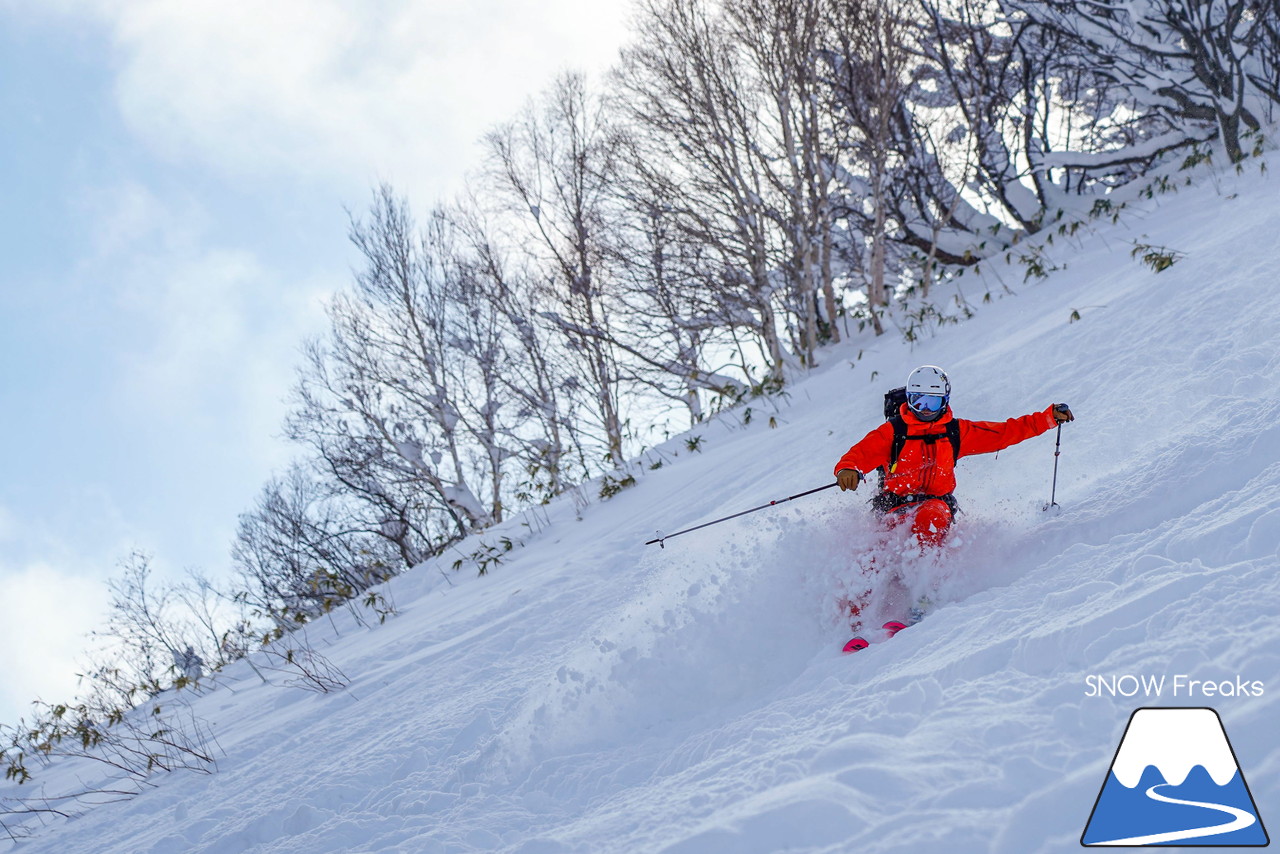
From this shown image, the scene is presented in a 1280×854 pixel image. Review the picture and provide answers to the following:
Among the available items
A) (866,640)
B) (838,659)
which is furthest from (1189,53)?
(838,659)

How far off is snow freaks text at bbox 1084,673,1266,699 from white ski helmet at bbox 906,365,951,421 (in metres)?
2.19

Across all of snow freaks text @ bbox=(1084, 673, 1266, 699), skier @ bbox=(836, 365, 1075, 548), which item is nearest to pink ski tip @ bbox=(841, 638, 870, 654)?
skier @ bbox=(836, 365, 1075, 548)

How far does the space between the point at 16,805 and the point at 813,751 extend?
5417 millimetres

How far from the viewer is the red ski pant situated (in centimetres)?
383

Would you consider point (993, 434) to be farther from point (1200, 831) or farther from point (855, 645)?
point (1200, 831)

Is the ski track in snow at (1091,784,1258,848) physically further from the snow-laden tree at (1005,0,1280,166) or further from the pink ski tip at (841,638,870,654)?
the snow-laden tree at (1005,0,1280,166)

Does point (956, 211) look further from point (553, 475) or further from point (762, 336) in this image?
point (553, 475)

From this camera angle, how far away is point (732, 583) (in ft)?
13.3

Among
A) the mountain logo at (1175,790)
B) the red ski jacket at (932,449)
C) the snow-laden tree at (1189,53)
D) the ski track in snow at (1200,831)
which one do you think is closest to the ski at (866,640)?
the red ski jacket at (932,449)

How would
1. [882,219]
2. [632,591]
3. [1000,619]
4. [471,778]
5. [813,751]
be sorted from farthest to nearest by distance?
[882,219] < [632,591] < [471,778] < [1000,619] < [813,751]

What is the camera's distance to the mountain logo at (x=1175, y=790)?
1544 mm

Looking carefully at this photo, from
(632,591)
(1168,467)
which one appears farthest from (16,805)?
(1168,467)

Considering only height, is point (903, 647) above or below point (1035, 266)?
below

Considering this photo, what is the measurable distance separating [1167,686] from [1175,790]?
0.84 ft
